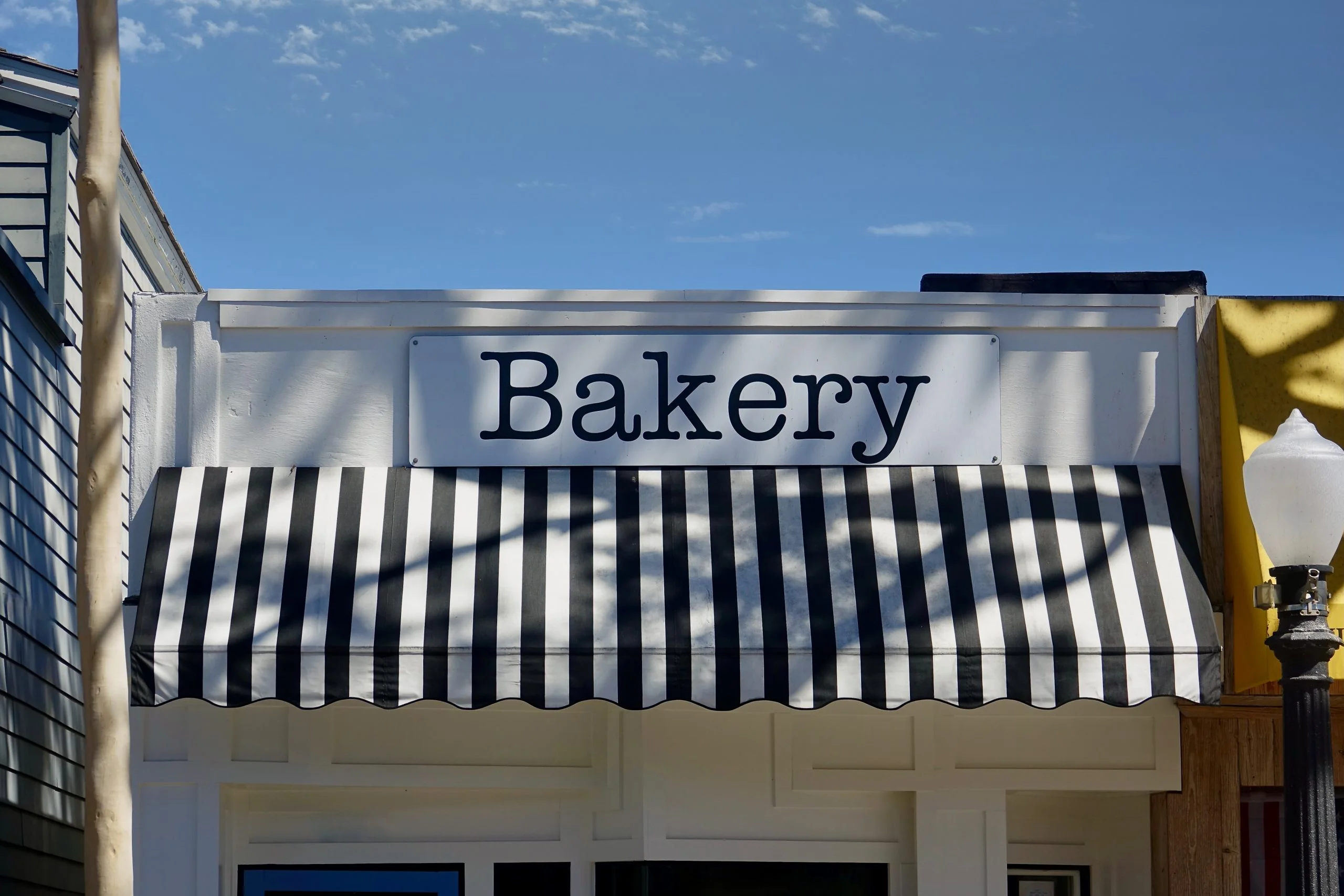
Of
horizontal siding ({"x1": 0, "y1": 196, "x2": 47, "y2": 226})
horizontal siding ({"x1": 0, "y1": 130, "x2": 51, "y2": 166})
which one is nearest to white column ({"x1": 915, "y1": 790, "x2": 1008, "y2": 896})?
horizontal siding ({"x1": 0, "y1": 196, "x2": 47, "y2": 226})

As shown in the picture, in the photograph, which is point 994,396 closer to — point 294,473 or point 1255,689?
point 1255,689

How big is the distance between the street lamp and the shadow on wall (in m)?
2.36

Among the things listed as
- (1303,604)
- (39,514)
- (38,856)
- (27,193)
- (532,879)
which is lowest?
(532,879)

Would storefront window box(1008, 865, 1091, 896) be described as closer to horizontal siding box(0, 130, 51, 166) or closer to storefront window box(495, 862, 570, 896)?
storefront window box(495, 862, 570, 896)

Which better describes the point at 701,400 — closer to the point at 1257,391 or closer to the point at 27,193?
the point at 1257,391

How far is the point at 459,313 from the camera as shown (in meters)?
8.44

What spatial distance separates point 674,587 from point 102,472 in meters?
2.99

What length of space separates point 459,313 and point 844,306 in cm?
221

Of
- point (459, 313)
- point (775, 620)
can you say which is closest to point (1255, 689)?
point (775, 620)

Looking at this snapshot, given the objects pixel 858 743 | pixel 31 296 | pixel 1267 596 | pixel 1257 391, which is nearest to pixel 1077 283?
pixel 1257 391

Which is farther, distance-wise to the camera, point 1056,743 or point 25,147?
point 25,147

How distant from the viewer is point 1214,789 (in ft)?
27.7

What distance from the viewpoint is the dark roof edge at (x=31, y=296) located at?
28.5 feet

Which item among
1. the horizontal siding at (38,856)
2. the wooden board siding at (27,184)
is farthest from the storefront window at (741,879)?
the wooden board siding at (27,184)
